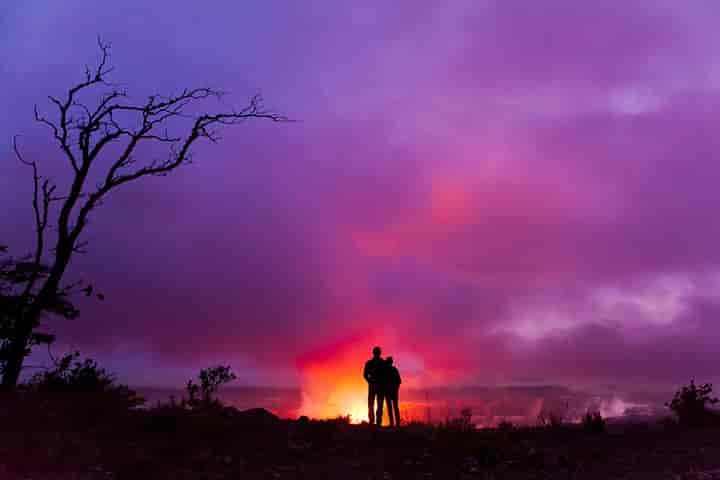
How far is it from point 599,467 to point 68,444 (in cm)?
1009

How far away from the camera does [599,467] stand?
1484 cm

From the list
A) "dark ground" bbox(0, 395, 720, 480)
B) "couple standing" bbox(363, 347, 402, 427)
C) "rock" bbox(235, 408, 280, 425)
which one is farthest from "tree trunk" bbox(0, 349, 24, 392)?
"couple standing" bbox(363, 347, 402, 427)

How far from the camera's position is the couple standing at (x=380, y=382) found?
21.4 m

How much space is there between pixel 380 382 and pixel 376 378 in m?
0.16

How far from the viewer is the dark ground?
13297mm

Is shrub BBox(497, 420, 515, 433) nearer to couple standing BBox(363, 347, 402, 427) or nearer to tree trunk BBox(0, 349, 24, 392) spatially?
couple standing BBox(363, 347, 402, 427)

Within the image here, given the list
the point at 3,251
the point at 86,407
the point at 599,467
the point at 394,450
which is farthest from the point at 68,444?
the point at 3,251

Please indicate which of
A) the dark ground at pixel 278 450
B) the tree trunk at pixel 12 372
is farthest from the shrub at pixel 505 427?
the tree trunk at pixel 12 372

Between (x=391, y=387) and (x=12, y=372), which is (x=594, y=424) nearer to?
(x=391, y=387)

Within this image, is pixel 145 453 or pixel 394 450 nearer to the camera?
pixel 145 453

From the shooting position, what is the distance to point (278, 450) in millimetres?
15000

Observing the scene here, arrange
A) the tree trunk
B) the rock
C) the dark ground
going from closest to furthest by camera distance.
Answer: the dark ground, the rock, the tree trunk

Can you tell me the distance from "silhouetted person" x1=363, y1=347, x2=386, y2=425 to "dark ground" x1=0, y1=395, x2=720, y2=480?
289 cm

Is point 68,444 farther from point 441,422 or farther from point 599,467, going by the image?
point 599,467
